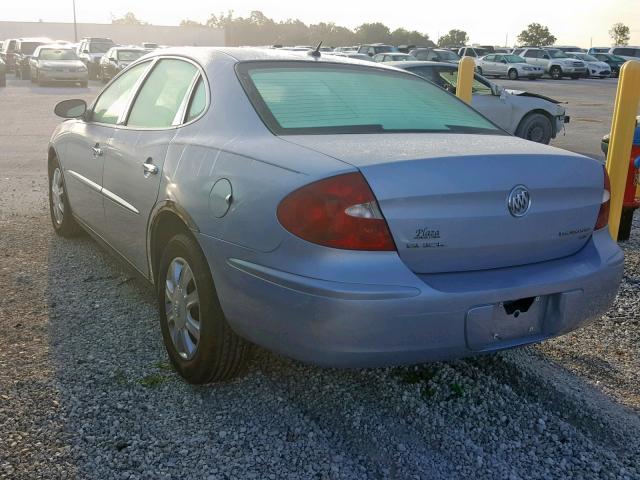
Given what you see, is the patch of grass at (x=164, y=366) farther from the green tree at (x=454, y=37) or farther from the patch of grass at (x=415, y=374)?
the green tree at (x=454, y=37)

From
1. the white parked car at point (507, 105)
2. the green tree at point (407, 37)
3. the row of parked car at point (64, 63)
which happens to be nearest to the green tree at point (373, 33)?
the green tree at point (407, 37)

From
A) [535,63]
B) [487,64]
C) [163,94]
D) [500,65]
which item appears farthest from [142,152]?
[535,63]

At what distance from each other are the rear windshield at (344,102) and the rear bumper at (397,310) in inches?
28.3

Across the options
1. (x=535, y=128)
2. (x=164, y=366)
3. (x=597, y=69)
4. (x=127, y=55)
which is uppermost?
(x=127, y=55)

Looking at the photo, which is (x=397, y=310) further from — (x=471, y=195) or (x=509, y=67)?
(x=509, y=67)

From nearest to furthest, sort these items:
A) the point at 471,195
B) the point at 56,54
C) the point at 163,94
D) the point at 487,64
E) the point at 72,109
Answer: the point at 471,195 → the point at 163,94 → the point at 72,109 → the point at 56,54 → the point at 487,64

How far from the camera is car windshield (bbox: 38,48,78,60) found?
28.4 meters

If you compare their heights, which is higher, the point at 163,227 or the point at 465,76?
the point at 465,76

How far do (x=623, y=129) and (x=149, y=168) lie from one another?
12.1 ft

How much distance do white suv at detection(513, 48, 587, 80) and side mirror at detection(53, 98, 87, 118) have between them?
4277 centimetres

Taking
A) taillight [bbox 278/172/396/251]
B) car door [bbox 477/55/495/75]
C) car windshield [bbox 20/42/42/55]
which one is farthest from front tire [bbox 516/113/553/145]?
car door [bbox 477/55/495/75]

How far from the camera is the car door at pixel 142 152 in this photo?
374 cm

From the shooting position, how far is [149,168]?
372 cm

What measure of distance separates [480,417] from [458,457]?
0.37 m
